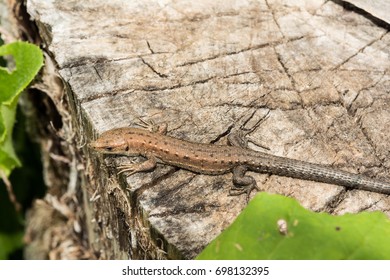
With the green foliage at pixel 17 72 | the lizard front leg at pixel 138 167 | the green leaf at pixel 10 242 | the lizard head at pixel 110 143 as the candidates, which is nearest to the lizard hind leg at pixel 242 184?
the lizard front leg at pixel 138 167

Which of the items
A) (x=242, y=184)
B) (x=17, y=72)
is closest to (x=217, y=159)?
(x=242, y=184)

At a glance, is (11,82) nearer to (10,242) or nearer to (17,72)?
(17,72)

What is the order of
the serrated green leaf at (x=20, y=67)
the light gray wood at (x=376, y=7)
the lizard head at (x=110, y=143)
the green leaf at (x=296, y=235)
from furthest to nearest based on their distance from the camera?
1. the light gray wood at (x=376, y=7)
2. the serrated green leaf at (x=20, y=67)
3. the lizard head at (x=110, y=143)
4. the green leaf at (x=296, y=235)

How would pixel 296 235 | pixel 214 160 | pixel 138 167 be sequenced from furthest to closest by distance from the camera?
pixel 214 160
pixel 138 167
pixel 296 235

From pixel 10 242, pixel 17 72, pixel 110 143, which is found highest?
pixel 17 72

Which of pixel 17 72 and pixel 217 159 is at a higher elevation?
pixel 17 72

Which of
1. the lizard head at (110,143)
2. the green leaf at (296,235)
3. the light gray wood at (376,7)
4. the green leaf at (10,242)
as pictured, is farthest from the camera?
the green leaf at (10,242)

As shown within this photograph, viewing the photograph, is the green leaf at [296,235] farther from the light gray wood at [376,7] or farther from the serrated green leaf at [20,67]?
the light gray wood at [376,7]
